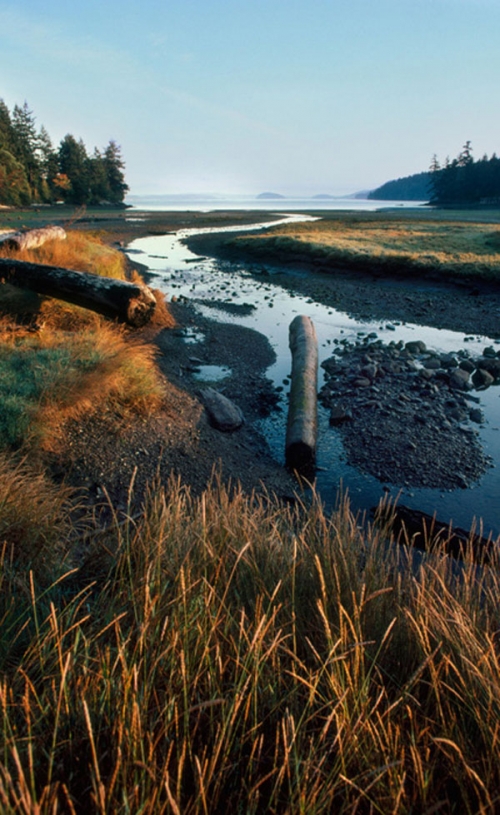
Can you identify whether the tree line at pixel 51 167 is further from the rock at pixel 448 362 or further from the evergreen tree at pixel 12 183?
the rock at pixel 448 362

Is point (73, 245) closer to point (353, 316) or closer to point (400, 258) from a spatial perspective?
point (353, 316)

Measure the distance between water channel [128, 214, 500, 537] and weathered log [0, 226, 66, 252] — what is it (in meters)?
4.33

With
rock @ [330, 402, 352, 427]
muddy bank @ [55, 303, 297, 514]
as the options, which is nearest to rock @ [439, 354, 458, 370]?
rock @ [330, 402, 352, 427]

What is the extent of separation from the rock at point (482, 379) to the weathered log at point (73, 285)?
7.54 metres

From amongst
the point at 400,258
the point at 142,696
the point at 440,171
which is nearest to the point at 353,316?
the point at 400,258

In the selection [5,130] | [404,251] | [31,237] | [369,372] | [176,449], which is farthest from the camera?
[5,130]

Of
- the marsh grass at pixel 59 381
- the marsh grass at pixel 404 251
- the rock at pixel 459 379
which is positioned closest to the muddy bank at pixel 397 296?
the marsh grass at pixel 404 251

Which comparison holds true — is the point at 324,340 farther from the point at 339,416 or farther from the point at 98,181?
the point at 98,181

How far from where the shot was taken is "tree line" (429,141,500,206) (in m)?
82.8

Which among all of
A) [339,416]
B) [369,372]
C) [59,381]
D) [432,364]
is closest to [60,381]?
[59,381]

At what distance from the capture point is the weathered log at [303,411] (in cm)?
648

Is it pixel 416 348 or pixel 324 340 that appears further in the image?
pixel 324 340

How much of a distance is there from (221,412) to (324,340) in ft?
20.6

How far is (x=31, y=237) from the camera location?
12727 mm
